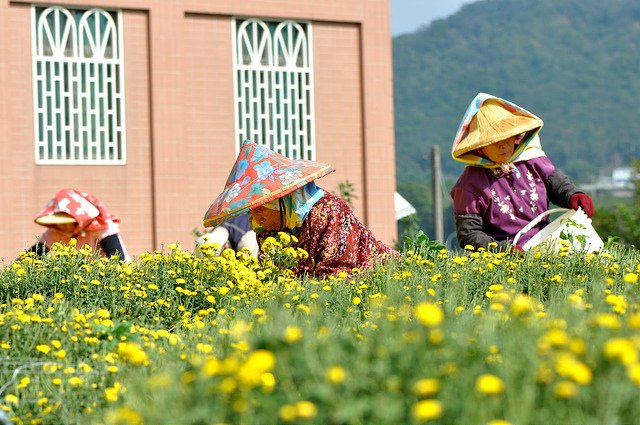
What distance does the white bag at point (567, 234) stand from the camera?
305 inches

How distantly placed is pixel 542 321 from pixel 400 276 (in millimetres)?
2598

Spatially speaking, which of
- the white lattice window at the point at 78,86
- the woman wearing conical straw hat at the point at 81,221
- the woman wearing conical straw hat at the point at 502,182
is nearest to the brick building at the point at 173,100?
the white lattice window at the point at 78,86

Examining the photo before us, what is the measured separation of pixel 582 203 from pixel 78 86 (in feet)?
40.0

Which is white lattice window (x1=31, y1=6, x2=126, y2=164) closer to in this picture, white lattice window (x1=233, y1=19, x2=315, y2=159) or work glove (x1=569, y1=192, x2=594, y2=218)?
white lattice window (x1=233, y1=19, x2=315, y2=159)

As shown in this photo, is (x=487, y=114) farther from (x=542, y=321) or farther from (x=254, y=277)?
(x=542, y=321)

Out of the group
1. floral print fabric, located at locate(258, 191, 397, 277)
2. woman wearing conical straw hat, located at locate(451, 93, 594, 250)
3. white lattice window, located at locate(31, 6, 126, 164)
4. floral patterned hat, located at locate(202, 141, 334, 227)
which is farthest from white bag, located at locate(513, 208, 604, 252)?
white lattice window, located at locate(31, 6, 126, 164)

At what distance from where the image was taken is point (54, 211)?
1063 cm

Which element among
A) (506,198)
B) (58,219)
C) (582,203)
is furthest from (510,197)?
(58,219)

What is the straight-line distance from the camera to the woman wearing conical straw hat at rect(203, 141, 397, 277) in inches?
293

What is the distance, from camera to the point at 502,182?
831cm

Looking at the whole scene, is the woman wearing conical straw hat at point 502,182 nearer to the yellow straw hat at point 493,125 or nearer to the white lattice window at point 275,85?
the yellow straw hat at point 493,125

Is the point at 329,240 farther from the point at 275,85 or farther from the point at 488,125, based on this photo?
the point at 275,85

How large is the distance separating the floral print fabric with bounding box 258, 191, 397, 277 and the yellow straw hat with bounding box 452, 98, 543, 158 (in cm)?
108

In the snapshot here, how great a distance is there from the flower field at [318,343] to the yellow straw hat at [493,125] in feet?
3.01
